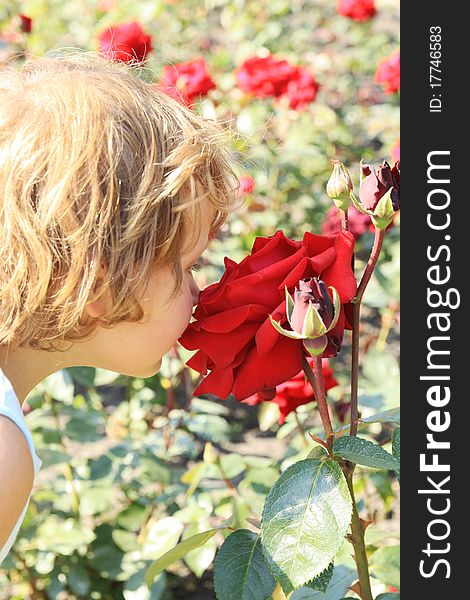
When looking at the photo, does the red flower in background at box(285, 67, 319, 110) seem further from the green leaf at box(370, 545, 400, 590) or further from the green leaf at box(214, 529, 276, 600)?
the green leaf at box(214, 529, 276, 600)

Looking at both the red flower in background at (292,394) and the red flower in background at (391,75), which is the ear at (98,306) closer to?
the red flower in background at (292,394)

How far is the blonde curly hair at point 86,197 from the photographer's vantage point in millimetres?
1080

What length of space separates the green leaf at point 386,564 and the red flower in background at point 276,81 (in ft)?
5.06

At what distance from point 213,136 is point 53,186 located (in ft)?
0.76

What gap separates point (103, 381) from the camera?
1.97 meters

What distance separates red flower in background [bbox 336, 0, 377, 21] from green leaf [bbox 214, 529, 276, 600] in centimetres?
272

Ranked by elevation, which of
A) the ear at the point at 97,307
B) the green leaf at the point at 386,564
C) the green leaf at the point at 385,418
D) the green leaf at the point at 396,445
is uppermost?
the ear at the point at 97,307

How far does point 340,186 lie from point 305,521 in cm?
33

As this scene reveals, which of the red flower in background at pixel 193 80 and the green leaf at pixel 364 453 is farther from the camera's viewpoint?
the red flower in background at pixel 193 80

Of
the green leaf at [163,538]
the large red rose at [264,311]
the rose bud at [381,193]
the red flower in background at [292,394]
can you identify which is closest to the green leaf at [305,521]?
the large red rose at [264,311]

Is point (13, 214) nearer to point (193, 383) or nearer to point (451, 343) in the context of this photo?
point (451, 343)

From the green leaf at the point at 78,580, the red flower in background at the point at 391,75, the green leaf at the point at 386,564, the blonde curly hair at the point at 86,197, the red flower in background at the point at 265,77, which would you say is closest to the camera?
the blonde curly hair at the point at 86,197

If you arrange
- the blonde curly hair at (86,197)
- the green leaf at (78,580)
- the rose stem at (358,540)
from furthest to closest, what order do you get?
1. the green leaf at (78,580)
2. the blonde curly hair at (86,197)
3. the rose stem at (358,540)

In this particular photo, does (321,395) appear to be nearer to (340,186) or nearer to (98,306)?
(340,186)
